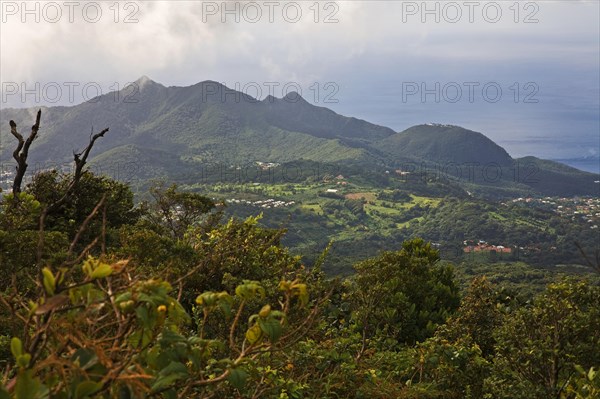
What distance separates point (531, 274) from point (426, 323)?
7508 cm

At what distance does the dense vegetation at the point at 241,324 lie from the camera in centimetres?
225

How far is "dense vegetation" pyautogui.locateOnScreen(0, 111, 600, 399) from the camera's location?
225 centimetres

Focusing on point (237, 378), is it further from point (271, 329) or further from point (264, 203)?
point (264, 203)

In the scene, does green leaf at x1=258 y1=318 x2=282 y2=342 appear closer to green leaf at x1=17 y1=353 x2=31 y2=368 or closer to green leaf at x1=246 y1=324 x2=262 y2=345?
green leaf at x1=246 y1=324 x2=262 y2=345

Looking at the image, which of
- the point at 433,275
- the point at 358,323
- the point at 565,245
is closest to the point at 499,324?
the point at 358,323

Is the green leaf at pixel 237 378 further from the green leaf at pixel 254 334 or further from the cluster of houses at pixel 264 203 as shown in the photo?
the cluster of houses at pixel 264 203

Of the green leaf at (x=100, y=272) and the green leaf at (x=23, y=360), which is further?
the green leaf at (x=100, y=272)

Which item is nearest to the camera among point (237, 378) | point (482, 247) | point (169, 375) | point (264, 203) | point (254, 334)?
point (169, 375)

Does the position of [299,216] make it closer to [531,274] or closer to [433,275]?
[531,274]

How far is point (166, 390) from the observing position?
2.37m

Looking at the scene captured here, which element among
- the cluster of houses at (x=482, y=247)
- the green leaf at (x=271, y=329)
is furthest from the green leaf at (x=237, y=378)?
the cluster of houses at (x=482, y=247)

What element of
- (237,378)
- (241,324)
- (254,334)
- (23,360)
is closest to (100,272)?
(23,360)

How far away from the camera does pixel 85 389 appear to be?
2.03m

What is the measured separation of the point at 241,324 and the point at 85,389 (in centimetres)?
514
